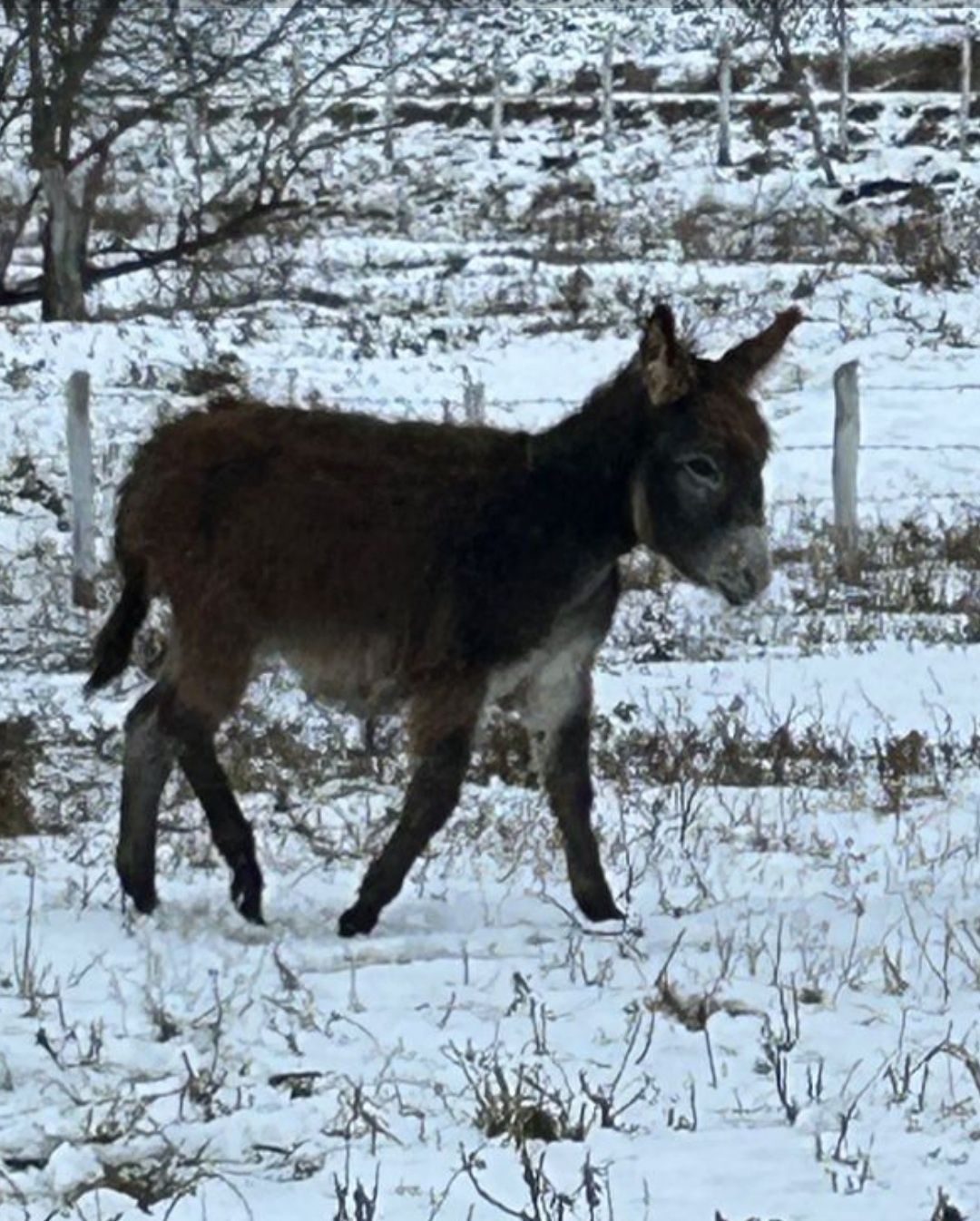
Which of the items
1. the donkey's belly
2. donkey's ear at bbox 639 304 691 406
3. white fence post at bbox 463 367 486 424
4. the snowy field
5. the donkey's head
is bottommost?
the snowy field

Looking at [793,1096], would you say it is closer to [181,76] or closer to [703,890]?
[703,890]

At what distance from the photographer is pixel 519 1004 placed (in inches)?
231

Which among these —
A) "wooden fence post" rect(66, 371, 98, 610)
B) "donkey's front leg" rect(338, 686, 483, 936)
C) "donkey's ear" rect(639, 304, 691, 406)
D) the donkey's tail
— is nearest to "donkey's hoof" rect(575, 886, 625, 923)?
"donkey's front leg" rect(338, 686, 483, 936)

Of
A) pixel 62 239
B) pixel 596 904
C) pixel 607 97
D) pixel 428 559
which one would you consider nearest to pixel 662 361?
pixel 428 559

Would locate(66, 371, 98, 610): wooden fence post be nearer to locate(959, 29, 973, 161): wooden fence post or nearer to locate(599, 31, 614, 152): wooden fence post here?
locate(959, 29, 973, 161): wooden fence post

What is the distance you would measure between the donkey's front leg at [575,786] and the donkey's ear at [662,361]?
87 centimetres

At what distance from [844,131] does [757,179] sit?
10.1ft

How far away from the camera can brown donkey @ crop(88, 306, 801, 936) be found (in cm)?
680

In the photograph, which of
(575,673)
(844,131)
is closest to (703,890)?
(575,673)

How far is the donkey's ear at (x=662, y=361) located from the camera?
664 centimetres

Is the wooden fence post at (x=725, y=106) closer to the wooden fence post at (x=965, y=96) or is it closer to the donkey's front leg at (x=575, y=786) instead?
the wooden fence post at (x=965, y=96)

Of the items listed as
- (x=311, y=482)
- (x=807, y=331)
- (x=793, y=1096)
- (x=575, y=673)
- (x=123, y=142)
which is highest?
(x=123, y=142)

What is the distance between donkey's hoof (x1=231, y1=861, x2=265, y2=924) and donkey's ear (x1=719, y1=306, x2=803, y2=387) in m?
2.00

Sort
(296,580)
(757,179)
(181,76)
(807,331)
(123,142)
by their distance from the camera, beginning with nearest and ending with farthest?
(296,580) → (181,76) → (807,331) → (123,142) → (757,179)
